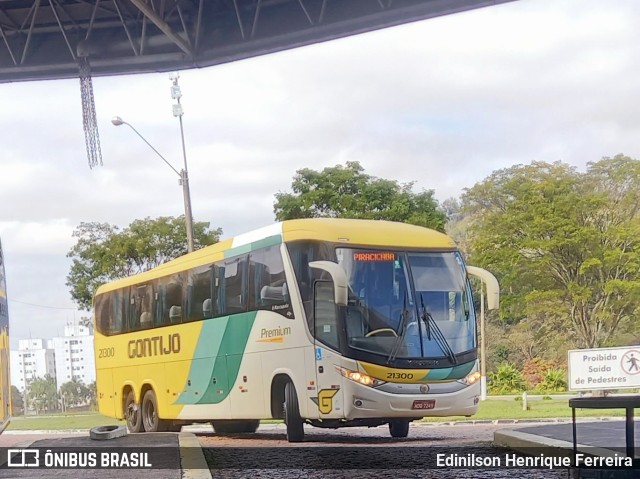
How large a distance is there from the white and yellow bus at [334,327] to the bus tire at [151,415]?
5.49 ft

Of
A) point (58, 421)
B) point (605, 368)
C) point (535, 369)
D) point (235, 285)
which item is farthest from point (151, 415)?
point (535, 369)

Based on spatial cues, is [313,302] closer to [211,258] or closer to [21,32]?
[211,258]

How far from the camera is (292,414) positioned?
488 inches

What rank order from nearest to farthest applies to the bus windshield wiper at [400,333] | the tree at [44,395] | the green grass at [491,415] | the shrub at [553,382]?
1. the bus windshield wiper at [400,333]
2. the green grass at [491,415]
3. the tree at [44,395]
4. the shrub at [553,382]

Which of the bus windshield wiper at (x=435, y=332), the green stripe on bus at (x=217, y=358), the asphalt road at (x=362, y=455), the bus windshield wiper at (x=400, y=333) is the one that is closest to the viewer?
the asphalt road at (x=362, y=455)

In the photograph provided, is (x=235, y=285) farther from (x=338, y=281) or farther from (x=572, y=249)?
(x=572, y=249)

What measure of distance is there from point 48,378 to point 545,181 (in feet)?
60.3

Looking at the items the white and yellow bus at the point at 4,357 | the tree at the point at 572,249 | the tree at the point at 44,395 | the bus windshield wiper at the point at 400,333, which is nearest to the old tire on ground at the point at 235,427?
the bus windshield wiper at the point at 400,333

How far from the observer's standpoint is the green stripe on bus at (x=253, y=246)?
42.5 ft

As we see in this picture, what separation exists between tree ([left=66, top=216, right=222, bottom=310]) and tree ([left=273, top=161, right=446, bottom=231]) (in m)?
3.05

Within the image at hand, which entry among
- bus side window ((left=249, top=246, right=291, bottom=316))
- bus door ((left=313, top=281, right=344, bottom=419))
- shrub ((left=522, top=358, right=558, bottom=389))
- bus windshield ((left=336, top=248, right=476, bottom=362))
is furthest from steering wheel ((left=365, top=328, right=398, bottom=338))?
shrub ((left=522, top=358, right=558, bottom=389))

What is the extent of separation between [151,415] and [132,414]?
83cm

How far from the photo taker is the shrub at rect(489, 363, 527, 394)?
82.0 ft

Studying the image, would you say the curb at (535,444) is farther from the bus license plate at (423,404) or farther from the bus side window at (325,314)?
the bus side window at (325,314)
